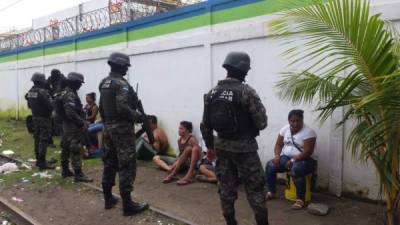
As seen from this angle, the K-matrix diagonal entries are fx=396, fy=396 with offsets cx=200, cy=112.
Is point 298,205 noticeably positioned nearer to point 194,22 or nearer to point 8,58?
point 194,22

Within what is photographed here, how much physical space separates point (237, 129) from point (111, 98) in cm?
177

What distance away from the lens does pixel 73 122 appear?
638 centimetres

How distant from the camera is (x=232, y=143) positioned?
376cm

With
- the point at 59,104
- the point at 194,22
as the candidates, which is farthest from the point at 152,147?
the point at 194,22

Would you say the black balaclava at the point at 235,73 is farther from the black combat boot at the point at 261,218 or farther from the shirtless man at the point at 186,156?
the shirtless man at the point at 186,156

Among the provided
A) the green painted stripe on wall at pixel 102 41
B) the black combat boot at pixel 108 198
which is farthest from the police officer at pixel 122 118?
the green painted stripe on wall at pixel 102 41

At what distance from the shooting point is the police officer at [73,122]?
621 cm

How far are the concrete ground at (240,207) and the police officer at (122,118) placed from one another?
655mm

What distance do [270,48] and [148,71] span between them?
11.3ft

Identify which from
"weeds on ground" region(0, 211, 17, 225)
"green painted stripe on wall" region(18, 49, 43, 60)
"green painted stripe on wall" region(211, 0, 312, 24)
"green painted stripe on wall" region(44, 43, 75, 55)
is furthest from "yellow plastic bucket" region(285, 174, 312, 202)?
"green painted stripe on wall" region(18, 49, 43, 60)

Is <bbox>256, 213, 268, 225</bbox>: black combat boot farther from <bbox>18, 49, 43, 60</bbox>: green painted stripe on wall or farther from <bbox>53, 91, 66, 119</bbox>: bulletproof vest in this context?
<bbox>18, 49, 43, 60</bbox>: green painted stripe on wall

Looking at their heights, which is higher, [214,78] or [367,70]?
[214,78]

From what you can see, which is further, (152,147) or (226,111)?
(152,147)

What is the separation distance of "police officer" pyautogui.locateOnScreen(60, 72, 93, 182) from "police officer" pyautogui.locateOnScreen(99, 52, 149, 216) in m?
1.54
